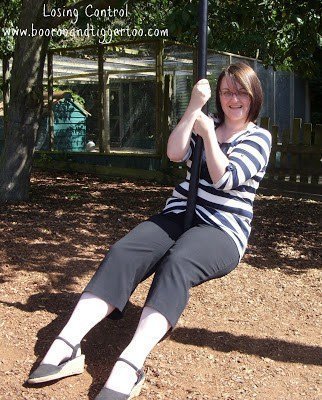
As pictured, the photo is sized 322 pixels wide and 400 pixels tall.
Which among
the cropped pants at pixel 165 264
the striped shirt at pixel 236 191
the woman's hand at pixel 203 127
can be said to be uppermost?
the woman's hand at pixel 203 127

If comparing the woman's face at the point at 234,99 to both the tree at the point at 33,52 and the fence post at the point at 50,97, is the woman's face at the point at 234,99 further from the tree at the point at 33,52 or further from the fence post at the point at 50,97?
the fence post at the point at 50,97

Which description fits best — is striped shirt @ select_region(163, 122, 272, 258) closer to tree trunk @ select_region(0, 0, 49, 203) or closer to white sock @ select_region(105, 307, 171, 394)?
white sock @ select_region(105, 307, 171, 394)

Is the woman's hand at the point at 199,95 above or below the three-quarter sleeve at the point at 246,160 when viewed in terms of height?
above

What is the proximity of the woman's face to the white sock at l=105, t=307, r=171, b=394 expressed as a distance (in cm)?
117

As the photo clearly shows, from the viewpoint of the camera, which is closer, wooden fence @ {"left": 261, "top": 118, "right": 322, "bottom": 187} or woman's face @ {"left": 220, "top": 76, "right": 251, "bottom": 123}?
woman's face @ {"left": 220, "top": 76, "right": 251, "bottom": 123}

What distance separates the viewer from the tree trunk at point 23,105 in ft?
24.3

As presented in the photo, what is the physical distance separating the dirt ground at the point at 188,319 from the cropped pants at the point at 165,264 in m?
0.45

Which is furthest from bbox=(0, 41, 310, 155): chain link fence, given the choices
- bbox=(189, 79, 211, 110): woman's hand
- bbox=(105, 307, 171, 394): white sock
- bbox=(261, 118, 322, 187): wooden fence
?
bbox=(105, 307, 171, 394): white sock

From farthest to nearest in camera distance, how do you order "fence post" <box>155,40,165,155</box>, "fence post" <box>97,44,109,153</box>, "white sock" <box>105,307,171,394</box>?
1. "fence post" <box>97,44,109,153</box>
2. "fence post" <box>155,40,165,155</box>
3. "white sock" <box>105,307,171,394</box>

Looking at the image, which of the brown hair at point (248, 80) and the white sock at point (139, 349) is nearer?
the white sock at point (139, 349)

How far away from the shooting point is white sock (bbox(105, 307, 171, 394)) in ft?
9.00

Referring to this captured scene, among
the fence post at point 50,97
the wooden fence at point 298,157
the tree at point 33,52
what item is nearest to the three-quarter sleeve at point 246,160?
the tree at point 33,52

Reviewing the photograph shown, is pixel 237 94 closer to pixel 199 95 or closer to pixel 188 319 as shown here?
pixel 199 95

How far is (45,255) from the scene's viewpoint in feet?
17.2
